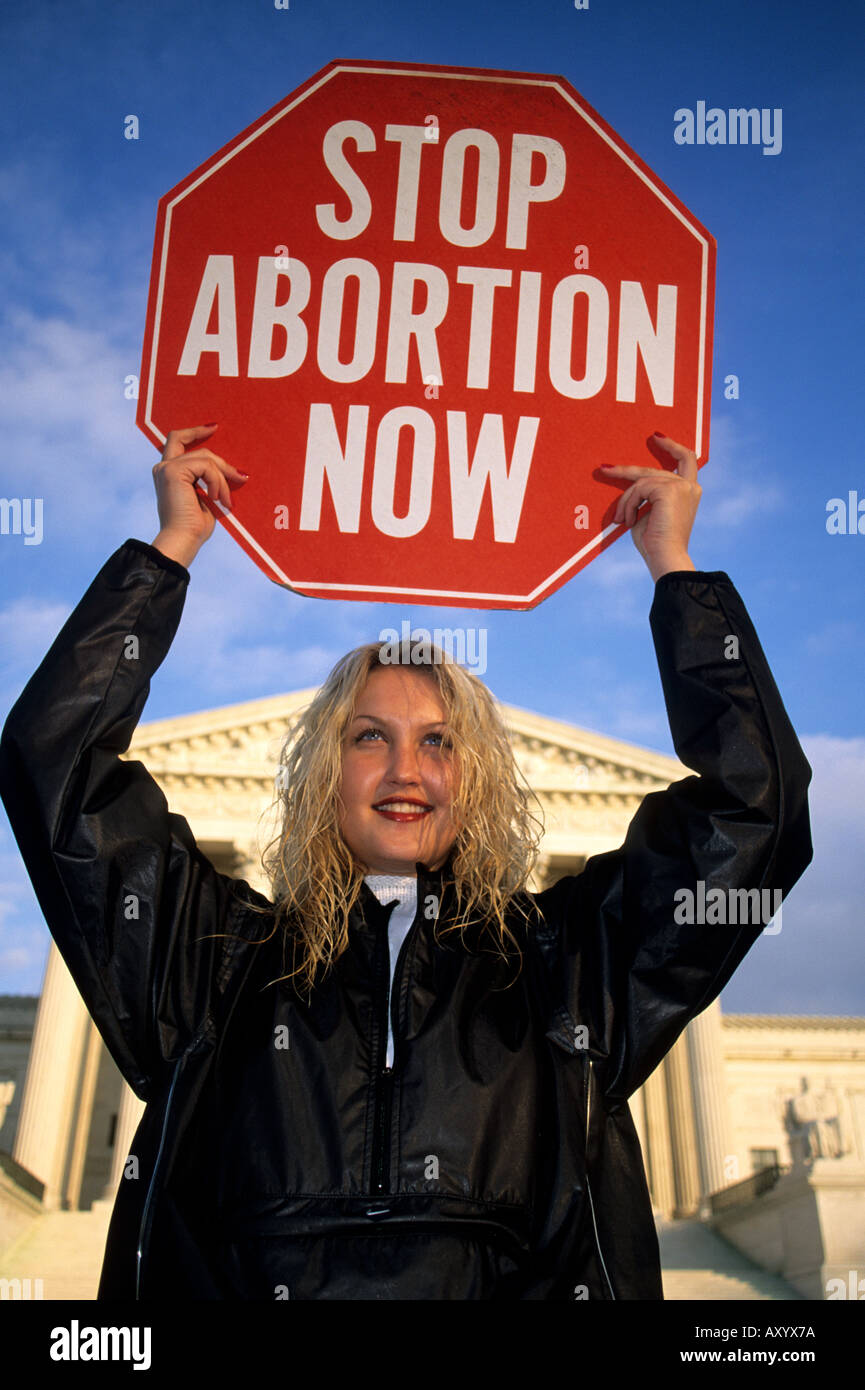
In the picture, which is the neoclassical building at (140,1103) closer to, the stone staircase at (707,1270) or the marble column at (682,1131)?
the marble column at (682,1131)

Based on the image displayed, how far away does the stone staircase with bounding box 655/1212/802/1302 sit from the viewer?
2220cm

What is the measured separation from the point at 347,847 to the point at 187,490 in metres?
1.27

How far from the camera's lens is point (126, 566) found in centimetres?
266

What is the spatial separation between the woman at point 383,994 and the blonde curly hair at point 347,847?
2cm

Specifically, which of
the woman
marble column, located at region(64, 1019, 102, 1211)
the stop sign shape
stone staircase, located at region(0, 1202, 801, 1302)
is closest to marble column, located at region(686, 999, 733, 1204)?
stone staircase, located at region(0, 1202, 801, 1302)

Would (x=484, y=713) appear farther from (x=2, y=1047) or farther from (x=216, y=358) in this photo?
(x=2, y=1047)

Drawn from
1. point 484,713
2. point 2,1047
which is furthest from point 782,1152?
point 484,713

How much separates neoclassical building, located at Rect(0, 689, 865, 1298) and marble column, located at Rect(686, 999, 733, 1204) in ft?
0.13

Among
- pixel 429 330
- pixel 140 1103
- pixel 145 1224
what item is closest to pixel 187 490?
pixel 429 330

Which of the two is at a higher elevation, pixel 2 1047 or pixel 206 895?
pixel 2 1047

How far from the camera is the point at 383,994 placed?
2.62 meters
